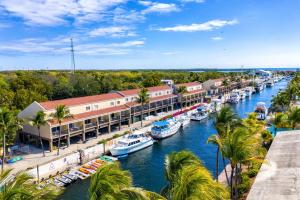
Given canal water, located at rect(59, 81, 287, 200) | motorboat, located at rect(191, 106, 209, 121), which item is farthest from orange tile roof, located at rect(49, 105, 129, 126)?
motorboat, located at rect(191, 106, 209, 121)

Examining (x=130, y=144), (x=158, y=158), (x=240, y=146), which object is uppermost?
(x=240, y=146)

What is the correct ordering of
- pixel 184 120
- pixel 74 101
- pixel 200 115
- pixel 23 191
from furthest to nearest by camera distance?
pixel 200 115
pixel 184 120
pixel 74 101
pixel 23 191

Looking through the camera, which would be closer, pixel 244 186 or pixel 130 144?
pixel 244 186

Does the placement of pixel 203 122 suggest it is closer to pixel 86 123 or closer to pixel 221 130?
pixel 86 123

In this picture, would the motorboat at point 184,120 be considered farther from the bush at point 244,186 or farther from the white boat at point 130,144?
the bush at point 244,186

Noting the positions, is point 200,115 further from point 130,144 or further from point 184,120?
point 130,144

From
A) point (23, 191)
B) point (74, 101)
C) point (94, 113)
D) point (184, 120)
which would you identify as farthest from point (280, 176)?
point (184, 120)
